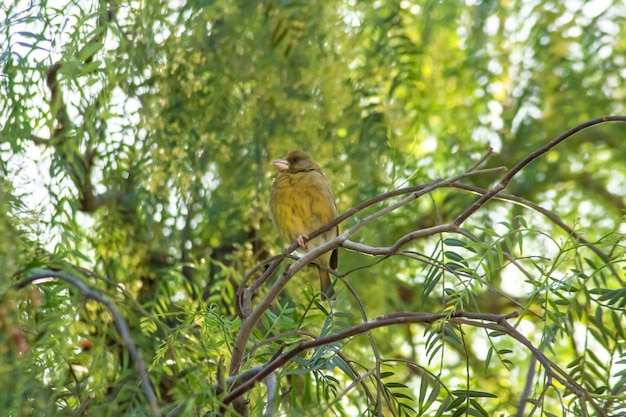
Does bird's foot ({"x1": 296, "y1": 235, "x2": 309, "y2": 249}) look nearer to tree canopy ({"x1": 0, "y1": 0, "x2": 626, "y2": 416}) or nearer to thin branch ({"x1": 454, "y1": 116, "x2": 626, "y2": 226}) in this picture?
tree canopy ({"x1": 0, "y1": 0, "x2": 626, "y2": 416})

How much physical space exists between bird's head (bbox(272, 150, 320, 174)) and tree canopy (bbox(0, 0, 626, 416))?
8cm

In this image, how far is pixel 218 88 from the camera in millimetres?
3430

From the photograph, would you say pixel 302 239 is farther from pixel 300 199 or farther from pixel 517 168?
pixel 300 199

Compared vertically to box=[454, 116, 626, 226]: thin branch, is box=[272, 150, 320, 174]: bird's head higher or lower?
higher

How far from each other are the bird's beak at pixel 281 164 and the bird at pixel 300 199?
0.07 m

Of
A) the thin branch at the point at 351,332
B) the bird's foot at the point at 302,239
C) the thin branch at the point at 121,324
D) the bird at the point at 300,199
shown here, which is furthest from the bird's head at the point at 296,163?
the thin branch at the point at 121,324

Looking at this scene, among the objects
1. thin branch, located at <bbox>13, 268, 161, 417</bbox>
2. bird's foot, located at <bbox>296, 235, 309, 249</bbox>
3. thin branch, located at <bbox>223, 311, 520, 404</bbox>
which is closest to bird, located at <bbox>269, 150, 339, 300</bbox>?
bird's foot, located at <bbox>296, 235, 309, 249</bbox>

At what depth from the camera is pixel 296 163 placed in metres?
4.00

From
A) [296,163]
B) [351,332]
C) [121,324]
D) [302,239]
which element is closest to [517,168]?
[351,332]

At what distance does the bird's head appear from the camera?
3781mm

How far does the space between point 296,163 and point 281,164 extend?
249mm

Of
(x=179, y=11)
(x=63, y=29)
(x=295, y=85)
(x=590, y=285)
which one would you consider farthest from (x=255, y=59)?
(x=590, y=285)

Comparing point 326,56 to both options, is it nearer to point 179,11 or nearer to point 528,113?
point 179,11

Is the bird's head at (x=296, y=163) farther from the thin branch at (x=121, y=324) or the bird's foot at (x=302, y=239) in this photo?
the thin branch at (x=121, y=324)
